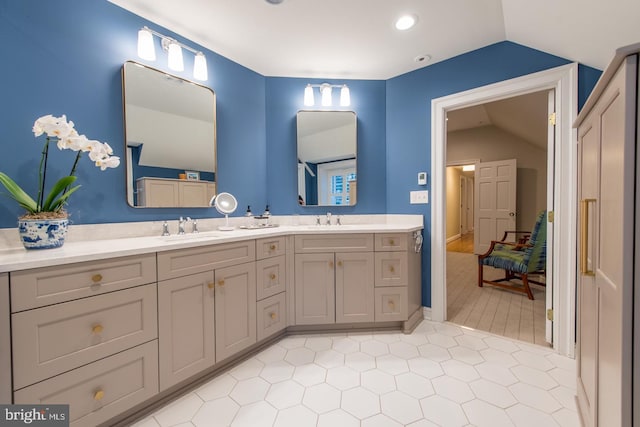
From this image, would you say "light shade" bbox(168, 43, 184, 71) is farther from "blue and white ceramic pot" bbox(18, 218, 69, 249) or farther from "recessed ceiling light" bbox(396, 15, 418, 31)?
"recessed ceiling light" bbox(396, 15, 418, 31)

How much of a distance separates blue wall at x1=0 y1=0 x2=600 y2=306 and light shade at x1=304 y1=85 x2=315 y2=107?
0.25 ft

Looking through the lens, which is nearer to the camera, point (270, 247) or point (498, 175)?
point (270, 247)

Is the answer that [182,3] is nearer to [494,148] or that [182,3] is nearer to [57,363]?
[57,363]

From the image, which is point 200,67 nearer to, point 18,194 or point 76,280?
point 18,194

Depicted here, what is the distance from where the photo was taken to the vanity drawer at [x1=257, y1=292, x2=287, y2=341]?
188 cm

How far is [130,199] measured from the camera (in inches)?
66.5

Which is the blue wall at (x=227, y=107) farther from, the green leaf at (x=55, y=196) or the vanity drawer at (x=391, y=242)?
the vanity drawer at (x=391, y=242)

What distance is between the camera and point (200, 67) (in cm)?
197

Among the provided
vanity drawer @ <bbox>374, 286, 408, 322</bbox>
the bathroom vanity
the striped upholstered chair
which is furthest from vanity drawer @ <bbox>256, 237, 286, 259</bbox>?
the striped upholstered chair

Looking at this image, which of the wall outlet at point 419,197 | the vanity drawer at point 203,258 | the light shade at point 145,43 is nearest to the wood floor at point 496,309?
the wall outlet at point 419,197

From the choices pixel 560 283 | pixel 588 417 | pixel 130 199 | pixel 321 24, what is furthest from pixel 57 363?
pixel 560 283

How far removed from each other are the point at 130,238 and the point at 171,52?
1310 mm

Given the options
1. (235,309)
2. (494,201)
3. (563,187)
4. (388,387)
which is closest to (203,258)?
(235,309)

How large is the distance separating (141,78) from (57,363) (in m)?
1.66
